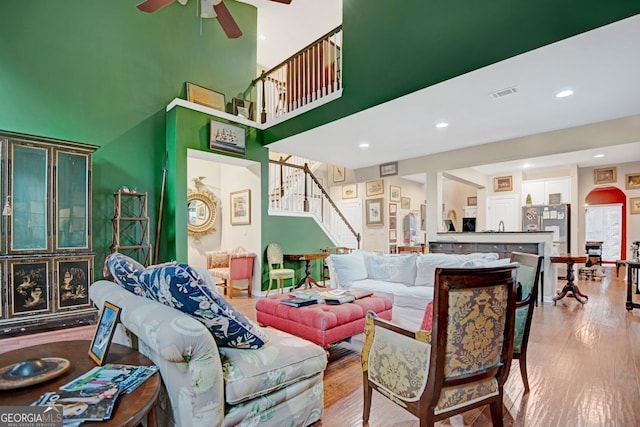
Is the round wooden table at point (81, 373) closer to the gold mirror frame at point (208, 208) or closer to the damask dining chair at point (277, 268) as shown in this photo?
the damask dining chair at point (277, 268)

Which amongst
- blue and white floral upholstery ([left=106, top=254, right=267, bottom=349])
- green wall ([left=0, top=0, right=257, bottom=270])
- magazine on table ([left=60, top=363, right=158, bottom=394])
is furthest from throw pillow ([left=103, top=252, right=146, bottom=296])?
green wall ([left=0, top=0, right=257, bottom=270])

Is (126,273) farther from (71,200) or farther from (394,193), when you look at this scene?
(394,193)

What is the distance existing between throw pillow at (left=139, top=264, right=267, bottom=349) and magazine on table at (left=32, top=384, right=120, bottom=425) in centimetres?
41

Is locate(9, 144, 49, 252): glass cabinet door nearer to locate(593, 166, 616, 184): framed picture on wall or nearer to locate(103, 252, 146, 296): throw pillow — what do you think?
locate(103, 252, 146, 296): throw pillow

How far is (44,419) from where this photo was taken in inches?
38.4

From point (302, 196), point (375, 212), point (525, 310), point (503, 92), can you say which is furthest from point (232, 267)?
point (375, 212)

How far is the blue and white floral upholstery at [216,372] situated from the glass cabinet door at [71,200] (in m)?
2.56

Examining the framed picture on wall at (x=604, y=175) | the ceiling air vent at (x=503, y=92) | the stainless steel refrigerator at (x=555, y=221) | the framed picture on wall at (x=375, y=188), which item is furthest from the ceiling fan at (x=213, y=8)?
the framed picture on wall at (x=604, y=175)

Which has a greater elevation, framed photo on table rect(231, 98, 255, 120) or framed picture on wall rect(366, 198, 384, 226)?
framed photo on table rect(231, 98, 255, 120)

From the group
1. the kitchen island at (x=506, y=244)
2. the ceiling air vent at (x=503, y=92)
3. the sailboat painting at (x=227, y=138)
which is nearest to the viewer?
the ceiling air vent at (x=503, y=92)

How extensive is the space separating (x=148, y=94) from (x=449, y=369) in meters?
5.52

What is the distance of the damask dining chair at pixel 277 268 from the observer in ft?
18.6

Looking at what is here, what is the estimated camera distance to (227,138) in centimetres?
546

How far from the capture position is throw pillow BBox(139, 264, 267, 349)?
147 cm
